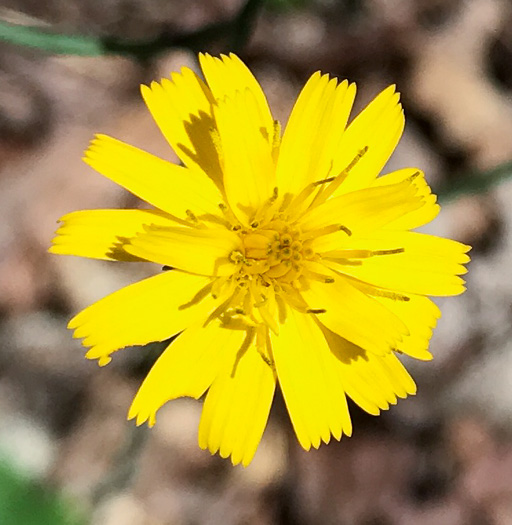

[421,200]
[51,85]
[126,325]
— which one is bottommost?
[126,325]

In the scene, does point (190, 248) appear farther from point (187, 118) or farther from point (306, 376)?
point (306, 376)

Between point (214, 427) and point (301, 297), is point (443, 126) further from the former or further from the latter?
point (214, 427)

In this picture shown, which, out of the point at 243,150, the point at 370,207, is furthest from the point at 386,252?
the point at 243,150

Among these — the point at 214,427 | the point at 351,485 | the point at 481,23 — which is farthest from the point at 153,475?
the point at 481,23

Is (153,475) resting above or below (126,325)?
below

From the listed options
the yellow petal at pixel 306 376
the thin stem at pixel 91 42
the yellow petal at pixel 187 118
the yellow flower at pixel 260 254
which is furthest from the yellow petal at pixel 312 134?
the thin stem at pixel 91 42

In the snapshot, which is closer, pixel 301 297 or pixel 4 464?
pixel 301 297

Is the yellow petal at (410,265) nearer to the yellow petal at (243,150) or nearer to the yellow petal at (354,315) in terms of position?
the yellow petal at (354,315)
